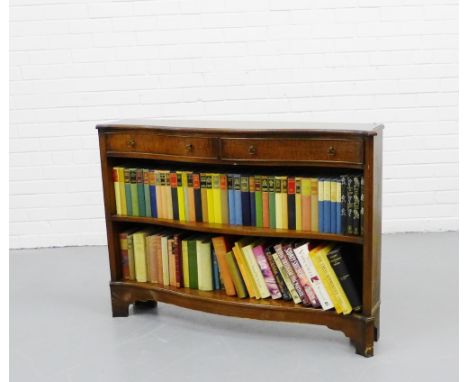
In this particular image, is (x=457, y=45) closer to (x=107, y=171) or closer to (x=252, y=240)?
(x=252, y=240)

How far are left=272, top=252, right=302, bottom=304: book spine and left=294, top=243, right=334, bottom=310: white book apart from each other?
0.11 m

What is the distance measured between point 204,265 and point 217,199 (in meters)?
0.39

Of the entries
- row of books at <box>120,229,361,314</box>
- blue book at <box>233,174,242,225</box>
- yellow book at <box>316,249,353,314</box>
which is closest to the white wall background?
row of books at <box>120,229,361,314</box>

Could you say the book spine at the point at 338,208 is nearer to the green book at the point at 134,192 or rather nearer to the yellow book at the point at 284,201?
the yellow book at the point at 284,201

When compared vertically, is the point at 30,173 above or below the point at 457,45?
below

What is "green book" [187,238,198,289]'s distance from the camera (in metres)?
3.60

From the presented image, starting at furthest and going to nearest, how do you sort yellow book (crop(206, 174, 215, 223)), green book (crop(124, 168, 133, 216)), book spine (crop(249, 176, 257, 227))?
1. green book (crop(124, 168, 133, 216))
2. yellow book (crop(206, 174, 215, 223))
3. book spine (crop(249, 176, 257, 227))

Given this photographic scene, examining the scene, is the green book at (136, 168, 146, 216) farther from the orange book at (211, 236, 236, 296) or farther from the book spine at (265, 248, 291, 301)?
the book spine at (265, 248, 291, 301)

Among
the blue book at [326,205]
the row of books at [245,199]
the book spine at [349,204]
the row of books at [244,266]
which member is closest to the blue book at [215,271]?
the row of books at [244,266]

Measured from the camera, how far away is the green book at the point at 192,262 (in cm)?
360

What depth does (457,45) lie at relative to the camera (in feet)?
16.3

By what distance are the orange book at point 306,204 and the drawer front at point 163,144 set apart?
0.49 metres

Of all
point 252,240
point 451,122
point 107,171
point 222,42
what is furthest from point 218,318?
point 451,122

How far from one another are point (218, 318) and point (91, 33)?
2579 millimetres
